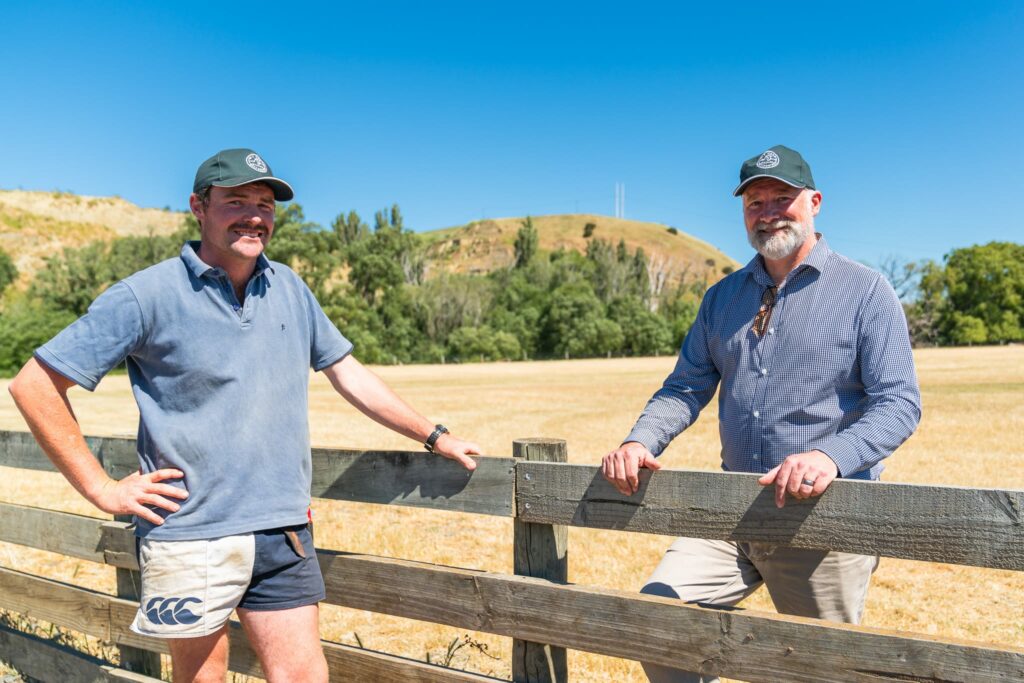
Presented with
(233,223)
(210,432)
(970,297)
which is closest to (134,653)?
(210,432)

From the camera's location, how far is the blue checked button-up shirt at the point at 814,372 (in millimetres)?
2900

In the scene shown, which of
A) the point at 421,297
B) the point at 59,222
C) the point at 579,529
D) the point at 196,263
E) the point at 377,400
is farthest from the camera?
the point at 59,222

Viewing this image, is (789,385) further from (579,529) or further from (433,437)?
(579,529)

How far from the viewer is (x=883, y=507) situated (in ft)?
7.88

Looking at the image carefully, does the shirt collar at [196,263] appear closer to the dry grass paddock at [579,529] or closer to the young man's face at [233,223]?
the young man's face at [233,223]

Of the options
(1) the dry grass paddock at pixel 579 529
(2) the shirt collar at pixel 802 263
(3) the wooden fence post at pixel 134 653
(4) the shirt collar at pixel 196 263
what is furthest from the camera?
(1) the dry grass paddock at pixel 579 529

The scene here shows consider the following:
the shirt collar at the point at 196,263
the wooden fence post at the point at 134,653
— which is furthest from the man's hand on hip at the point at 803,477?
the wooden fence post at the point at 134,653

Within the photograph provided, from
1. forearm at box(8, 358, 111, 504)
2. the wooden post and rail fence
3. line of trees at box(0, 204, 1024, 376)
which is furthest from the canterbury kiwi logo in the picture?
line of trees at box(0, 204, 1024, 376)

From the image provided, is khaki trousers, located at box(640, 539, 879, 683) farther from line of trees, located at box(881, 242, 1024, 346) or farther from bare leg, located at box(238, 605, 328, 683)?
line of trees, located at box(881, 242, 1024, 346)

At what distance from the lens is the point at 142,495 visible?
2.73 m

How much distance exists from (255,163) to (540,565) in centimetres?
182

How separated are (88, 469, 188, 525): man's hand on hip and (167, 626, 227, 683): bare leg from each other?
46 cm

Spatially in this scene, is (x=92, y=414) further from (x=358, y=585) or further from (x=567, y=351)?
(x=567, y=351)

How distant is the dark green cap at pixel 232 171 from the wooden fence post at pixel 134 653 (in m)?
1.99
